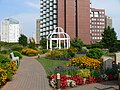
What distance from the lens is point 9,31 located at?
13338cm

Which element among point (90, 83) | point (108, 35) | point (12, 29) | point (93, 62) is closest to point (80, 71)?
point (90, 83)

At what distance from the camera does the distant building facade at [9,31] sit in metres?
133

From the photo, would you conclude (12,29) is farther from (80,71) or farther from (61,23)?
(80,71)

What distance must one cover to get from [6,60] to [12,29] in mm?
122852

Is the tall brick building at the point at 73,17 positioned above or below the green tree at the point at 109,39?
above

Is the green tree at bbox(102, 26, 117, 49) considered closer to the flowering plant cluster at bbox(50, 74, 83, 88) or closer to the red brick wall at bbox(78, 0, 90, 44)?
the red brick wall at bbox(78, 0, 90, 44)

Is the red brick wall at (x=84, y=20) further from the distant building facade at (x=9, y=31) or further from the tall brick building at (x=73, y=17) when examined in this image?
the distant building facade at (x=9, y=31)

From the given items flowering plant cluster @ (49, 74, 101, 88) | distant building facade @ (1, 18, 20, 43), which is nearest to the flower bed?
flowering plant cluster @ (49, 74, 101, 88)

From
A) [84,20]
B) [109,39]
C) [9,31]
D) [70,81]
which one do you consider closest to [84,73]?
[70,81]

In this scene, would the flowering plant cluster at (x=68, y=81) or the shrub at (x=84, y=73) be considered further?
the shrub at (x=84, y=73)

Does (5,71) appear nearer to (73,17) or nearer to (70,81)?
(70,81)

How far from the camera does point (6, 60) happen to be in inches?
602

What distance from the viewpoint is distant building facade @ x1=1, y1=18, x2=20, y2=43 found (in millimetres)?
133375

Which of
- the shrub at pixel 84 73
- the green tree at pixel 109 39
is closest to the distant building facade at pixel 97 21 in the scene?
the green tree at pixel 109 39
